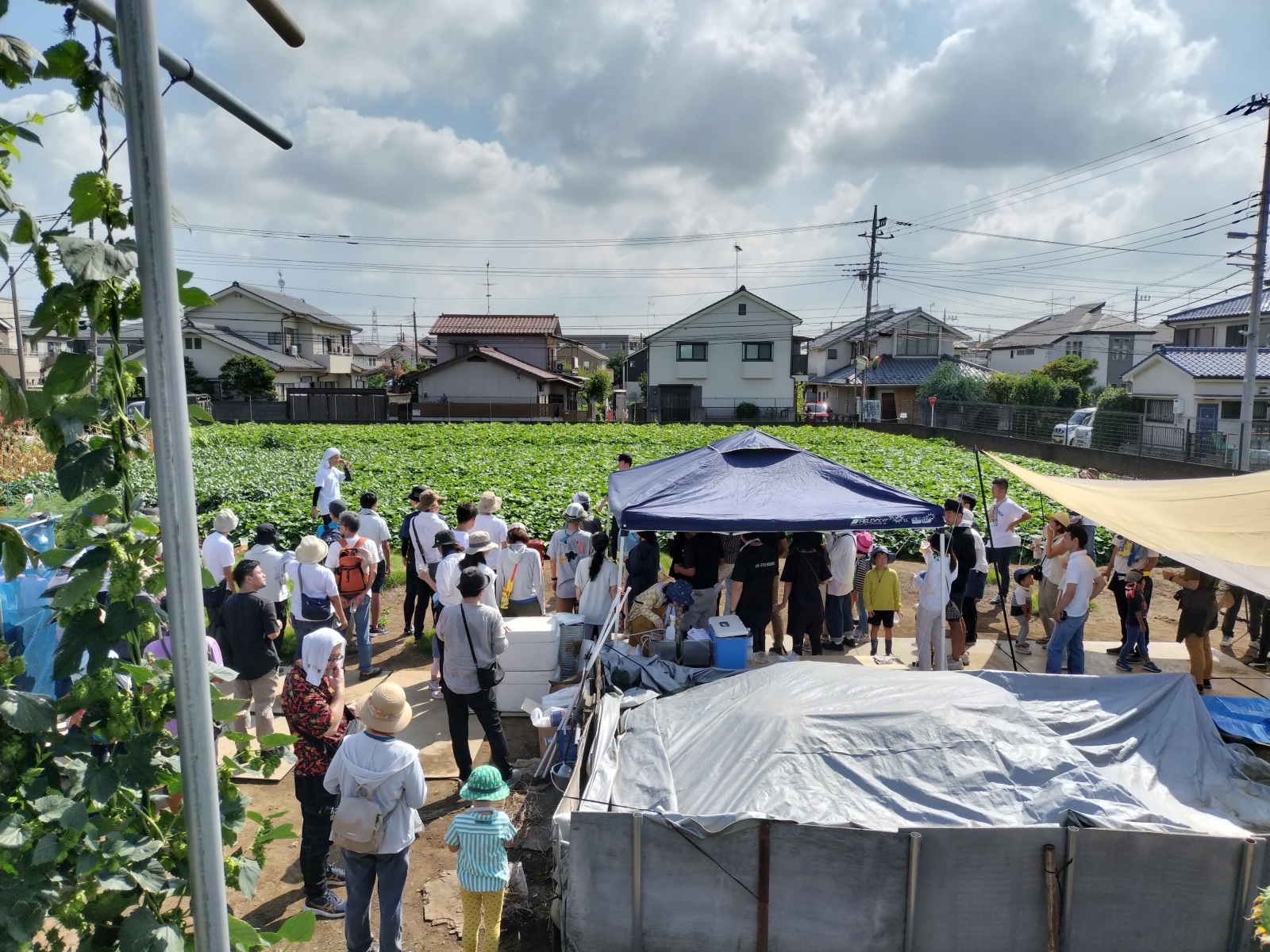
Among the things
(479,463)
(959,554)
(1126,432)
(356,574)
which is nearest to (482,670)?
A: (356,574)

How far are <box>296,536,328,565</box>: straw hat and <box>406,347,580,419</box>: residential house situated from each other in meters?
42.0

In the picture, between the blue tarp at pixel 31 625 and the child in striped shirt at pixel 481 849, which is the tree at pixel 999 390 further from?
the child in striped shirt at pixel 481 849

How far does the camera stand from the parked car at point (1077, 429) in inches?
1283

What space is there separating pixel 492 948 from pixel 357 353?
100130 millimetres

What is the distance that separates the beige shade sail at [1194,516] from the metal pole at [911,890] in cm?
409

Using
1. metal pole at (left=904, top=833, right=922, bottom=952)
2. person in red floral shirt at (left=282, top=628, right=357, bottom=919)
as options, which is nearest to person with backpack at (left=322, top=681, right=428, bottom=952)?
person in red floral shirt at (left=282, top=628, right=357, bottom=919)

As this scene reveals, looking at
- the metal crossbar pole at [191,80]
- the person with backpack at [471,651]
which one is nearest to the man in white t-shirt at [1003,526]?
the person with backpack at [471,651]

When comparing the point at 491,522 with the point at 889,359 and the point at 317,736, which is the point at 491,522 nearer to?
the point at 317,736

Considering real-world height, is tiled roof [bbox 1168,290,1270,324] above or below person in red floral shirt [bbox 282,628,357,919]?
above

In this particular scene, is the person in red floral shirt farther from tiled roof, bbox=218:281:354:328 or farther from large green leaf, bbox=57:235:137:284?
tiled roof, bbox=218:281:354:328

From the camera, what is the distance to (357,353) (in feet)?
320

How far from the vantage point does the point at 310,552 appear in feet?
23.9

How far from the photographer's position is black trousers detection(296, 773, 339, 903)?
4.98 meters

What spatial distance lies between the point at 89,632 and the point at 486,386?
1936 inches
